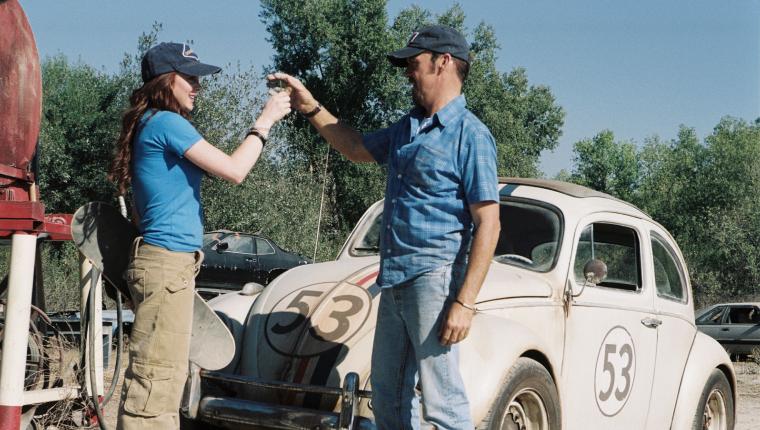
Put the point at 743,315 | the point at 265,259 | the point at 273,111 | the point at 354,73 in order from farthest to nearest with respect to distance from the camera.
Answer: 1. the point at 354,73
2. the point at 265,259
3. the point at 743,315
4. the point at 273,111

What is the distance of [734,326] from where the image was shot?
2048 centimetres

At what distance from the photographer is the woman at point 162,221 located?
150 inches

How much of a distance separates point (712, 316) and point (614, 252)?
55.9 ft

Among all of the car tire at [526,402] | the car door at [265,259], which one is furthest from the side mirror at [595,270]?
the car door at [265,259]

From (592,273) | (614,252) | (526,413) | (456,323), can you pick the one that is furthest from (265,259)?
(456,323)

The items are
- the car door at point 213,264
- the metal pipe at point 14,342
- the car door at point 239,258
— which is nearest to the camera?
the metal pipe at point 14,342

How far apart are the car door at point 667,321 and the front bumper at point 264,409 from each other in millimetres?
Answer: 2539

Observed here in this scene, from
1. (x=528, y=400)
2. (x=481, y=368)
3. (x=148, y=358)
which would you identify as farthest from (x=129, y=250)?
(x=528, y=400)

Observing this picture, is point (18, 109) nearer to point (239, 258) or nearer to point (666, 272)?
point (666, 272)

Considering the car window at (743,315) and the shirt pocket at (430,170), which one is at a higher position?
the shirt pocket at (430,170)

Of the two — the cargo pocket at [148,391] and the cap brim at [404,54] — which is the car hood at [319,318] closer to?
the cargo pocket at [148,391]

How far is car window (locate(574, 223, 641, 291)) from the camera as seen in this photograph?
5.77 m

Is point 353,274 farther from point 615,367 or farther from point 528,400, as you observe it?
point 615,367

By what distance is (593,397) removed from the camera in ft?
17.4
